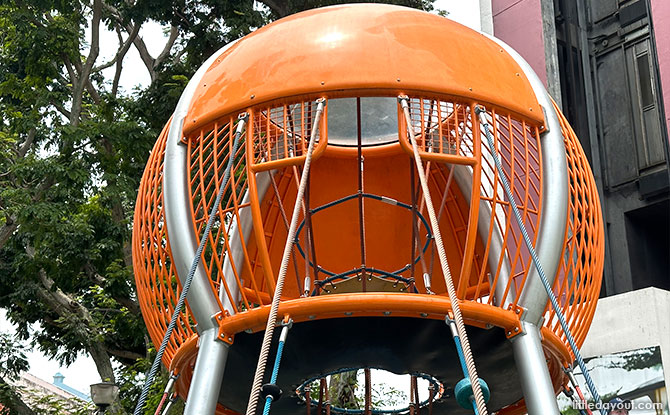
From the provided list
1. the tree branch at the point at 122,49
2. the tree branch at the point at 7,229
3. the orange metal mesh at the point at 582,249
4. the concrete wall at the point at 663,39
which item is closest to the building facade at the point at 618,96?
the concrete wall at the point at 663,39

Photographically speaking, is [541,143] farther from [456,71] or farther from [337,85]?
[337,85]

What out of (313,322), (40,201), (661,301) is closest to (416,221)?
(313,322)

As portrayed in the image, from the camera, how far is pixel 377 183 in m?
7.63

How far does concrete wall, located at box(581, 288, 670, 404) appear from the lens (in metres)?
9.74

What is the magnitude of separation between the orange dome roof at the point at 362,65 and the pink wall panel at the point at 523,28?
7694mm

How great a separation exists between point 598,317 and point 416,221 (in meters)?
4.59

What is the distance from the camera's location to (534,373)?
470 centimetres

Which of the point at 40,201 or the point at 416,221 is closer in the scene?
the point at 416,221

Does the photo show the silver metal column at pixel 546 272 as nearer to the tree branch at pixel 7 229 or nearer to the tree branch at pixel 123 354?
the tree branch at pixel 7 229

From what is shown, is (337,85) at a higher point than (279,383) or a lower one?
higher

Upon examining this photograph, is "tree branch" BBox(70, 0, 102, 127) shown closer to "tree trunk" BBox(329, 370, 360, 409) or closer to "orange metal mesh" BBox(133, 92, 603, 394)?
"tree trunk" BBox(329, 370, 360, 409)

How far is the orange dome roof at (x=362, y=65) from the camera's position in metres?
4.89

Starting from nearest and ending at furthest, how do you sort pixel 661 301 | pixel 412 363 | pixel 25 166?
pixel 412 363
pixel 661 301
pixel 25 166

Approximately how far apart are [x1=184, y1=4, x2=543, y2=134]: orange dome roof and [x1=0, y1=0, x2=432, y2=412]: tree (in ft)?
22.1
